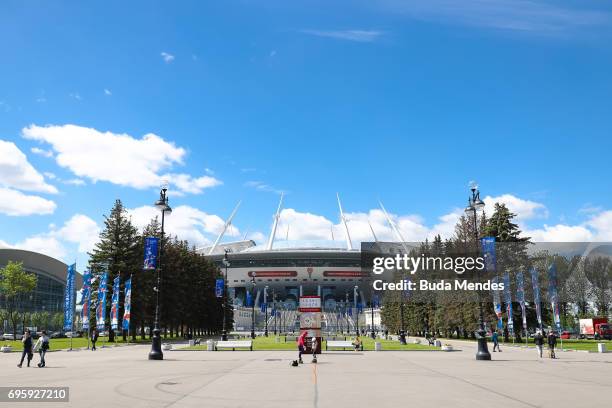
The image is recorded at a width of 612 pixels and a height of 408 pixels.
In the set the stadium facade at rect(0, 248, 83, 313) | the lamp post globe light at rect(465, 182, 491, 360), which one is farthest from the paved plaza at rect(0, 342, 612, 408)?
the stadium facade at rect(0, 248, 83, 313)

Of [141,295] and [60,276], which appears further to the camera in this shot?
[60,276]

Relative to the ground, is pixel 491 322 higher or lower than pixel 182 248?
lower

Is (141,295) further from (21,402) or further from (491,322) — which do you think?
(21,402)

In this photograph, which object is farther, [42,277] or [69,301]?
[42,277]

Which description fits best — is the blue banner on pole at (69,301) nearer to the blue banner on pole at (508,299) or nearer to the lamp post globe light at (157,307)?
the lamp post globe light at (157,307)

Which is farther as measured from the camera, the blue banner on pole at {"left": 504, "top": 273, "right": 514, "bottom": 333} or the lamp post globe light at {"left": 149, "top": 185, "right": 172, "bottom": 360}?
the blue banner on pole at {"left": 504, "top": 273, "right": 514, "bottom": 333}

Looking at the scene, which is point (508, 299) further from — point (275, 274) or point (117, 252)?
point (275, 274)

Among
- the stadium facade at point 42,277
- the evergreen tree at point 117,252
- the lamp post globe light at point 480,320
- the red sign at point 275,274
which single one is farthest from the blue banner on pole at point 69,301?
the red sign at point 275,274

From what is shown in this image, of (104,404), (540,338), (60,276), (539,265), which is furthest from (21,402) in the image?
(60,276)

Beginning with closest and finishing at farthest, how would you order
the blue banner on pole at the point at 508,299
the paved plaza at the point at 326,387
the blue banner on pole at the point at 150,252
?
the paved plaza at the point at 326,387
the blue banner on pole at the point at 150,252
the blue banner on pole at the point at 508,299

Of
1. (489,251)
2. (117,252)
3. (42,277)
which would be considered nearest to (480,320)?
(489,251)

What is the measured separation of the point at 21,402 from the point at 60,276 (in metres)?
155

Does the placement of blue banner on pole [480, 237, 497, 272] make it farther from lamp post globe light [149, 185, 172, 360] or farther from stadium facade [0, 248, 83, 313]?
stadium facade [0, 248, 83, 313]

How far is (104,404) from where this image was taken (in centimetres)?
1261
